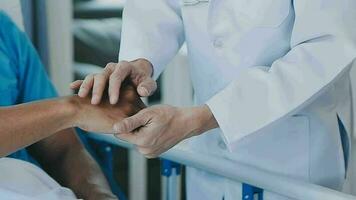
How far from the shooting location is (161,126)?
1.17m

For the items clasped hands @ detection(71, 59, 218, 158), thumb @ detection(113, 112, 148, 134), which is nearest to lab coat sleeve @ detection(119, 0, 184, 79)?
clasped hands @ detection(71, 59, 218, 158)

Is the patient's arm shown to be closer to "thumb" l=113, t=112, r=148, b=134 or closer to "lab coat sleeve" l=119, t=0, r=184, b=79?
"thumb" l=113, t=112, r=148, b=134

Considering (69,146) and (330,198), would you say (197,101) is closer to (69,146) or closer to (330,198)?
(69,146)

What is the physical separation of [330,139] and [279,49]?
23 cm

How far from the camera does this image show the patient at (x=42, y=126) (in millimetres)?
1244

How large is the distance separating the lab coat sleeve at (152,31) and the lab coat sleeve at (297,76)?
1.07ft

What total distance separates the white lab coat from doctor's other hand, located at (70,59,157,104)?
14cm

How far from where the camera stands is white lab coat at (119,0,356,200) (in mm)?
1215

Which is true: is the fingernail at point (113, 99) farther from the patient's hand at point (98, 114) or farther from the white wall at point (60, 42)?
the white wall at point (60, 42)

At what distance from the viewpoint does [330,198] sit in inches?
44.7

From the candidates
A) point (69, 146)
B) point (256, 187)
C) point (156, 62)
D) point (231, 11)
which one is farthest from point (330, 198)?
point (69, 146)

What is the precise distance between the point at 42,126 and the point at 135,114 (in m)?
0.19

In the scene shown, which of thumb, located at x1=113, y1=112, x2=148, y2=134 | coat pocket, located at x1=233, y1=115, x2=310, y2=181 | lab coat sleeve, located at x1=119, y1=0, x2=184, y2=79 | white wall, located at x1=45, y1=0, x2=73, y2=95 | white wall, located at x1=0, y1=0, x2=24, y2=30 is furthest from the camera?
white wall, located at x1=45, y1=0, x2=73, y2=95

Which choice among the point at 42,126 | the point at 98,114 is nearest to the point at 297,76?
the point at 98,114
